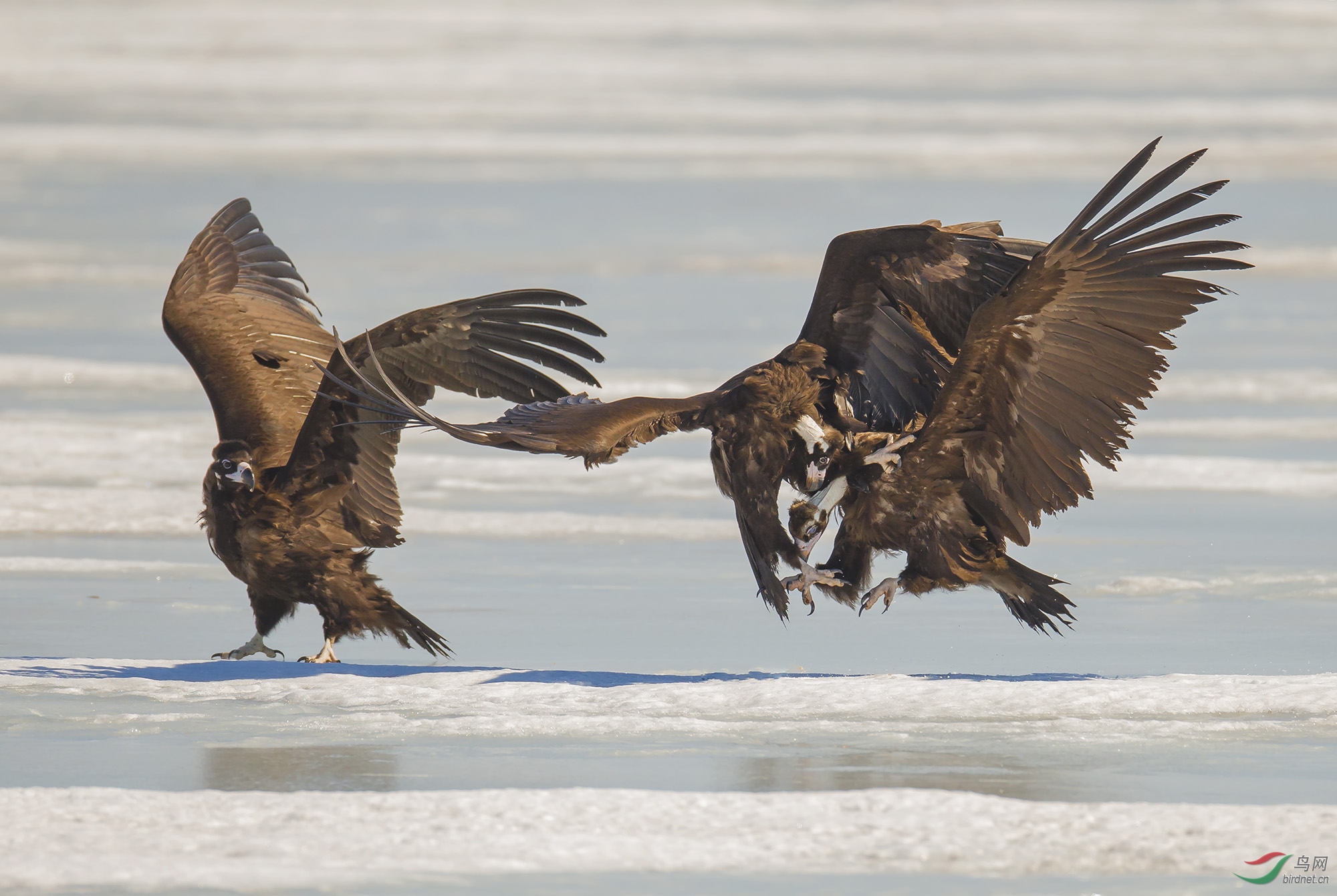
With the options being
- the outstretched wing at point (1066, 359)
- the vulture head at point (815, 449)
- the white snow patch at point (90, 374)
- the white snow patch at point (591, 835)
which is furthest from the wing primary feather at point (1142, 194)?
the white snow patch at point (90, 374)

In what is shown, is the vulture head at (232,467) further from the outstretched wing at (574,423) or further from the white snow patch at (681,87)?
the white snow patch at (681,87)

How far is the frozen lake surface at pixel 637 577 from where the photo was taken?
492 centimetres

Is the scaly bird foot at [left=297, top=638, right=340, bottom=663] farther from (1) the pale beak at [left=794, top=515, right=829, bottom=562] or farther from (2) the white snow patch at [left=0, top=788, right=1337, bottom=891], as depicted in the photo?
(2) the white snow patch at [left=0, top=788, right=1337, bottom=891]

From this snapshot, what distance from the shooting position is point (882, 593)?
7.31 m

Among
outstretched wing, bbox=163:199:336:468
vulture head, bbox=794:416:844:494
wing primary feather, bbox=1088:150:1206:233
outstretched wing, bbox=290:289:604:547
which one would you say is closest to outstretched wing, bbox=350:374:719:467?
vulture head, bbox=794:416:844:494

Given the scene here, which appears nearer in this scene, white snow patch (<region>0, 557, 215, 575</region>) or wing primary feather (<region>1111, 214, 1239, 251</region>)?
wing primary feather (<region>1111, 214, 1239, 251</region>)

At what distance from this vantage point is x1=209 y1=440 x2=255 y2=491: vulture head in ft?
25.0

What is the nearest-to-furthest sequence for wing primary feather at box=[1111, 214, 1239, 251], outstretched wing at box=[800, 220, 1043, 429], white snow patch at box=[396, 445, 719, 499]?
wing primary feather at box=[1111, 214, 1239, 251], outstretched wing at box=[800, 220, 1043, 429], white snow patch at box=[396, 445, 719, 499]

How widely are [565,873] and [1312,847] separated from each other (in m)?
1.77

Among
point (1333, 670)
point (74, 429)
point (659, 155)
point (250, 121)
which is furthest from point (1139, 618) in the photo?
point (250, 121)

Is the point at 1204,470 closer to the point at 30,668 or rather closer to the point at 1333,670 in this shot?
the point at 1333,670

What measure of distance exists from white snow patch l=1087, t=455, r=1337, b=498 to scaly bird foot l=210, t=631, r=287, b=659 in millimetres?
4650

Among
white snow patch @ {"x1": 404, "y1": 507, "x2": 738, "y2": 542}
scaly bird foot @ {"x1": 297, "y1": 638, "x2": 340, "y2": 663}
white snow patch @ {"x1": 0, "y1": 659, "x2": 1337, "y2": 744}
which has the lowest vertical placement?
white snow patch @ {"x1": 0, "y1": 659, "x2": 1337, "y2": 744}
